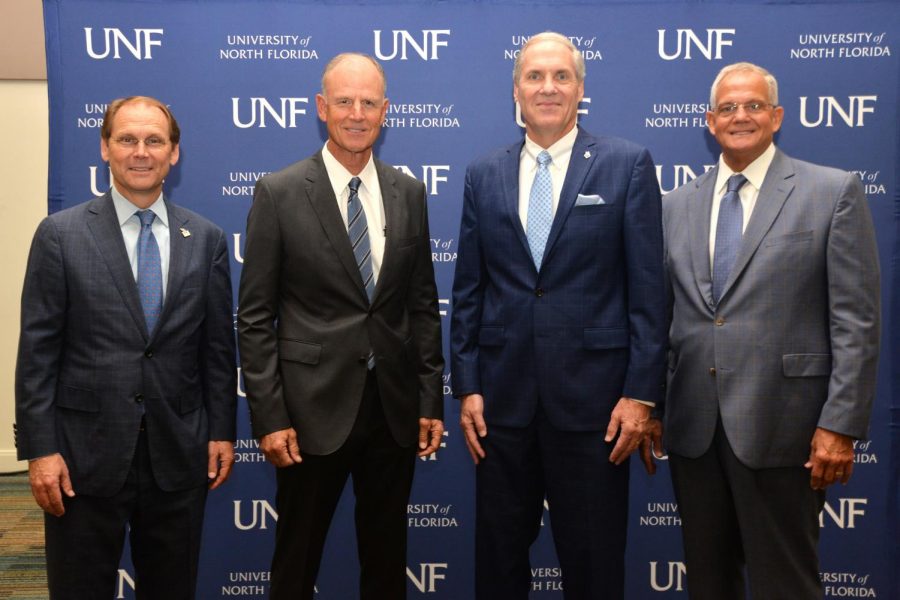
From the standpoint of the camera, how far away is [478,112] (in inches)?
127

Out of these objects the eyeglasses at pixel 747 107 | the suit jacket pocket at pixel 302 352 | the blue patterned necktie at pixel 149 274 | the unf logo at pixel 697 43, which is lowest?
the suit jacket pocket at pixel 302 352

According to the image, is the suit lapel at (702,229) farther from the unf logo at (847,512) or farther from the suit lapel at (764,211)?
the unf logo at (847,512)

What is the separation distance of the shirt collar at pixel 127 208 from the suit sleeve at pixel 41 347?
182mm

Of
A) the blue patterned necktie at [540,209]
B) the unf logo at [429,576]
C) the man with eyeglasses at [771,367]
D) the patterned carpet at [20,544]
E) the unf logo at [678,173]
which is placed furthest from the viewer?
the patterned carpet at [20,544]

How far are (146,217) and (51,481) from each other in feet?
2.46

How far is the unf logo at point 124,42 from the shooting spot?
3.12m

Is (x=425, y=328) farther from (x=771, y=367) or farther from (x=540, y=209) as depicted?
(x=771, y=367)

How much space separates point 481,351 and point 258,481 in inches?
59.9

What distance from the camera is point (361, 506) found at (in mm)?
2320

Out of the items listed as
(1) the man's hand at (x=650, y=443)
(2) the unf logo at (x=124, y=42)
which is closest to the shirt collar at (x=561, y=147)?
(1) the man's hand at (x=650, y=443)

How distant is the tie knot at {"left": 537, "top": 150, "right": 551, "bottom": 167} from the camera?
223cm

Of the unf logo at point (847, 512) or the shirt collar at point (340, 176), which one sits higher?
the shirt collar at point (340, 176)

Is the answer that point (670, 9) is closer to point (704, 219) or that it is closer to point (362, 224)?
point (704, 219)

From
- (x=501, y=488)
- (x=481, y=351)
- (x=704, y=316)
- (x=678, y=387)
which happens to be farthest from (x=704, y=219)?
(x=501, y=488)
